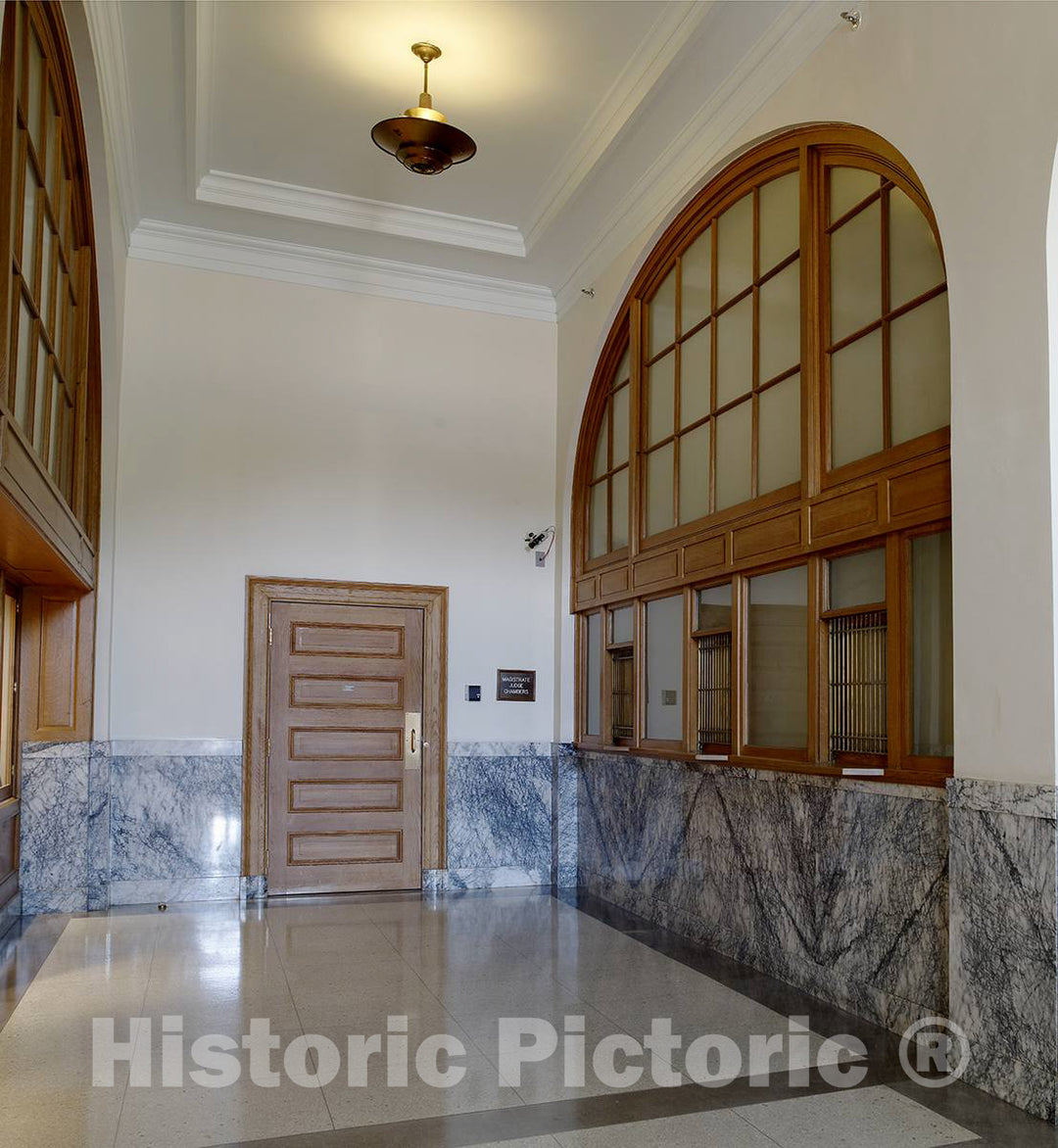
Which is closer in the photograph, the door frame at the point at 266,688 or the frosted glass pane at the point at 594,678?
the door frame at the point at 266,688

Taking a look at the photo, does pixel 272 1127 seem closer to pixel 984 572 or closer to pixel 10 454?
pixel 10 454

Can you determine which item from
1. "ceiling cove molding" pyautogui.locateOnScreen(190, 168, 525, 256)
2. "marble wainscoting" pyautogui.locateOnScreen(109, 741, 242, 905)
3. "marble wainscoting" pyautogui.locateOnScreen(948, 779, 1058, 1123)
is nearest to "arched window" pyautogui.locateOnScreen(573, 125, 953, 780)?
"marble wainscoting" pyautogui.locateOnScreen(948, 779, 1058, 1123)

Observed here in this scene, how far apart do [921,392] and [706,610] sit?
6.80 feet

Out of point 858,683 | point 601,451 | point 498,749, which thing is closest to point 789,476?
point 858,683

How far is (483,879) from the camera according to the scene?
7785 mm

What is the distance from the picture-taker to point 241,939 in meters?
5.95

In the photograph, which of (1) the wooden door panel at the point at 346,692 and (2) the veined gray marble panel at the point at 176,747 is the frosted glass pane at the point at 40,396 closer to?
(2) the veined gray marble panel at the point at 176,747

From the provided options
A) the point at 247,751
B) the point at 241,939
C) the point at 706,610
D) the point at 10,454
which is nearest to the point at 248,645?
the point at 247,751

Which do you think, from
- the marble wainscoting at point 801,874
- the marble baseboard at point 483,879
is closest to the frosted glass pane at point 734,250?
the marble wainscoting at point 801,874

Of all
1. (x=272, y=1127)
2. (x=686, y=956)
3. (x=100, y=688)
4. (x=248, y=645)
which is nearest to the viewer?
(x=272, y=1127)

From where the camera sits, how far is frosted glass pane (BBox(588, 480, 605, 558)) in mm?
7840

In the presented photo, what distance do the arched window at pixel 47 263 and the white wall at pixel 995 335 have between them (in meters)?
3.42

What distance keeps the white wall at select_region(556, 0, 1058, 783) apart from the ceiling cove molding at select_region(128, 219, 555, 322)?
4.31m

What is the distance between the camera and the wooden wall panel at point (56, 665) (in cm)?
665
